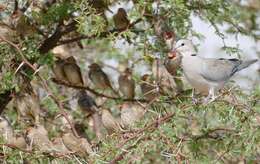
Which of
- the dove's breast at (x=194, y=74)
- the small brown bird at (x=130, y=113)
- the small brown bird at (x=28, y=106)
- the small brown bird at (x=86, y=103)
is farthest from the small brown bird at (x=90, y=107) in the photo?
the dove's breast at (x=194, y=74)

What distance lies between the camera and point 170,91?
3.01 m

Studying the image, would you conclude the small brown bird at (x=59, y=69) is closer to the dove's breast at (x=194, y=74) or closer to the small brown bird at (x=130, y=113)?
the small brown bird at (x=130, y=113)

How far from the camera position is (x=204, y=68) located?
286cm

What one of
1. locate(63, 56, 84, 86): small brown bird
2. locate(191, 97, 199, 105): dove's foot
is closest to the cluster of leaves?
locate(191, 97, 199, 105): dove's foot

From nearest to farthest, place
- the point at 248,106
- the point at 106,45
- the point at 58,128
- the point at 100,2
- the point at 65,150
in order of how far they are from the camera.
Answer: the point at 248,106
the point at 65,150
the point at 100,2
the point at 58,128
the point at 106,45

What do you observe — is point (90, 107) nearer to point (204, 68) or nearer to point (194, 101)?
point (204, 68)

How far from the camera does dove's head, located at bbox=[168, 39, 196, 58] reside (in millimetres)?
2830

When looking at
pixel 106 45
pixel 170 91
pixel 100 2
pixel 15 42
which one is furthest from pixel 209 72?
pixel 106 45

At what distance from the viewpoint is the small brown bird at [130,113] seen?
8.89 ft

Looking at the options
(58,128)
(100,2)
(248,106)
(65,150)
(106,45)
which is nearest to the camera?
(248,106)

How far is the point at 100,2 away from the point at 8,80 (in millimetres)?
473

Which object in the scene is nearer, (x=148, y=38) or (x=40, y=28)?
(x=148, y=38)

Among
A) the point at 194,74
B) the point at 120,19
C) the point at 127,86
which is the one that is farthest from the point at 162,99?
the point at 127,86

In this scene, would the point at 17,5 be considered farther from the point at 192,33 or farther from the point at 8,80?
the point at 192,33
